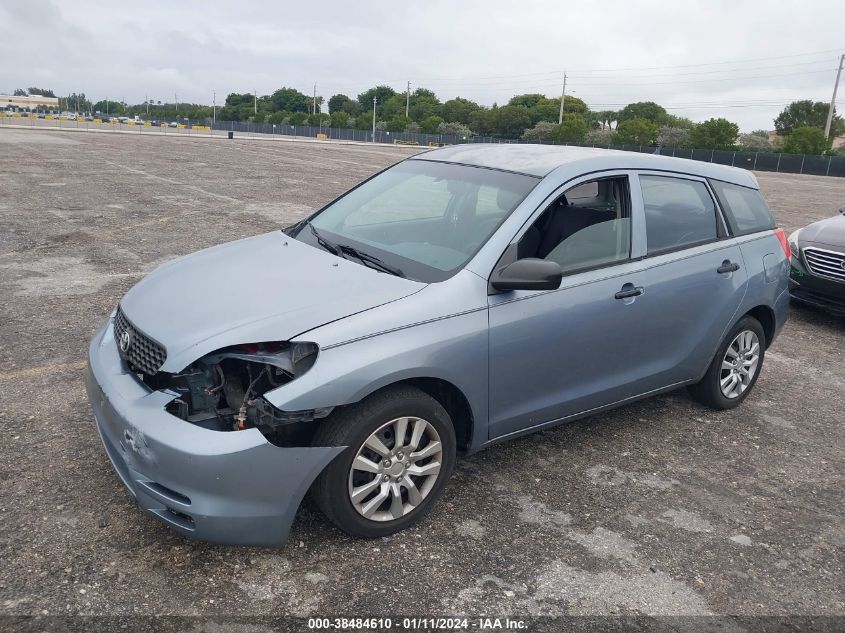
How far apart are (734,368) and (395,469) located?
9.58ft

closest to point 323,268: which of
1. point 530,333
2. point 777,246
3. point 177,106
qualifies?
point 530,333

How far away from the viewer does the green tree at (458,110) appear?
11250cm

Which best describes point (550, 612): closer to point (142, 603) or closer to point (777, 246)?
point (142, 603)

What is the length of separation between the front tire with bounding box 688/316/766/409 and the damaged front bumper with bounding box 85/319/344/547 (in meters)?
3.04

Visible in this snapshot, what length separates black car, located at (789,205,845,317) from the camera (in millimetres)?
7387

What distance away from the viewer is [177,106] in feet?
624

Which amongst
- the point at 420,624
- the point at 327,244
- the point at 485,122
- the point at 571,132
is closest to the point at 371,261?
the point at 327,244

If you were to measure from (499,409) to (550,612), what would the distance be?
1.01 metres

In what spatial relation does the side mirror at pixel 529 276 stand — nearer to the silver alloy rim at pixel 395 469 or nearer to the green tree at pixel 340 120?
the silver alloy rim at pixel 395 469

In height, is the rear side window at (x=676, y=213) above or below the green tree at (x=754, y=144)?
below

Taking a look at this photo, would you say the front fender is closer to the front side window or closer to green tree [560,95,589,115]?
the front side window

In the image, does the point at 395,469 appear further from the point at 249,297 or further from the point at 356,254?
the point at 356,254

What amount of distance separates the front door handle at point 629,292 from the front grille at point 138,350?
2.39 metres

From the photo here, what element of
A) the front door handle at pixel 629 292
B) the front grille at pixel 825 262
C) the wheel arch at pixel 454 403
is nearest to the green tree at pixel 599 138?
the front grille at pixel 825 262
